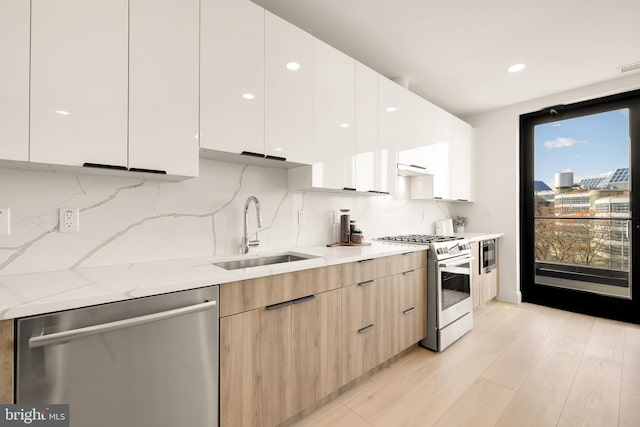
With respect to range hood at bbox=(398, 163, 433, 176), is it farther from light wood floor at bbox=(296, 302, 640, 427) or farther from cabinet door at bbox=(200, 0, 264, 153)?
light wood floor at bbox=(296, 302, 640, 427)

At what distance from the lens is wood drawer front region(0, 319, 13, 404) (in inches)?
34.8

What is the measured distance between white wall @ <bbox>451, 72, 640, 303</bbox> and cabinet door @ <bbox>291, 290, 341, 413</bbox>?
10.2 ft

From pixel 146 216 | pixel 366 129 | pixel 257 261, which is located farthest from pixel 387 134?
pixel 146 216

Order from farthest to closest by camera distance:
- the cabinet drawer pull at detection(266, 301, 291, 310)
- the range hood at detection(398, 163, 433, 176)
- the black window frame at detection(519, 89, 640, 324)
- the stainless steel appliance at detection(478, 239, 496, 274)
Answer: the stainless steel appliance at detection(478, 239, 496, 274)
the black window frame at detection(519, 89, 640, 324)
the range hood at detection(398, 163, 433, 176)
the cabinet drawer pull at detection(266, 301, 291, 310)

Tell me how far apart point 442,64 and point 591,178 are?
228 centimetres

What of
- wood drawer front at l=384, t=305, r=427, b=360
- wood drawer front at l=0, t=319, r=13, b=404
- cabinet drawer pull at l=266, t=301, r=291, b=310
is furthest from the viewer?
wood drawer front at l=384, t=305, r=427, b=360

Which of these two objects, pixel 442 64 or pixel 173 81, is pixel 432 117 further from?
pixel 173 81

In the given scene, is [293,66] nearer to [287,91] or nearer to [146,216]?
[287,91]

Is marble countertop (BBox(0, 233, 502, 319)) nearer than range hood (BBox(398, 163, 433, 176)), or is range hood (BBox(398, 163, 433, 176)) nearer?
marble countertop (BBox(0, 233, 502, 319))

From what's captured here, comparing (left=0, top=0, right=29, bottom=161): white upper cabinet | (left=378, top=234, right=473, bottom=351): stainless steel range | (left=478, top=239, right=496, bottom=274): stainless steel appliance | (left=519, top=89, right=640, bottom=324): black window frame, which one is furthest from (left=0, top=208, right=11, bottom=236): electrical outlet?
(left=519, top=89, right=640, bottom=324): black window frame

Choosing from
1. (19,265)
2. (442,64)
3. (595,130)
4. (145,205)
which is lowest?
(19,265)

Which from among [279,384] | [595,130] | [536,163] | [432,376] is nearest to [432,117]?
[536,163]

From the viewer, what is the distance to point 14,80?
1088mm

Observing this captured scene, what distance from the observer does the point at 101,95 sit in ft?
4.13
